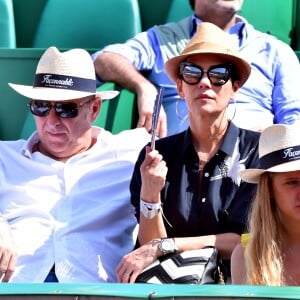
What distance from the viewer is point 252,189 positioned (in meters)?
3.57

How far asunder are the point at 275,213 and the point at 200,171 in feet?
1.62

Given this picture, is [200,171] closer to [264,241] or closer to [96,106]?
[264,241]

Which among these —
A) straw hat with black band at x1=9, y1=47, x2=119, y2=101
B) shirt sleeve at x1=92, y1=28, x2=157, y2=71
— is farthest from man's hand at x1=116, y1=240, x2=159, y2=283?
shirt sleeve at x1=92, y1=28, x2=157, y2=71

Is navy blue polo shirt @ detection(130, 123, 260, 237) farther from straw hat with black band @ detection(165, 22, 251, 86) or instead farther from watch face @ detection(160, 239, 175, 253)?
straw hat with black band @ detection(165, 22, 251, 86)

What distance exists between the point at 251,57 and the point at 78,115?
1.09 metres

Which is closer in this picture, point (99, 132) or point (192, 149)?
point (192, 149)

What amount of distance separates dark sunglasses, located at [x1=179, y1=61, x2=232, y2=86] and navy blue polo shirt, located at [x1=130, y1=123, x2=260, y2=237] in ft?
0.65

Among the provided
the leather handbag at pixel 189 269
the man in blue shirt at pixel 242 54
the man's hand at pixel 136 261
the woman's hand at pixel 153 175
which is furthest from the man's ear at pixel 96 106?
the leather handbag at pixel 189 269

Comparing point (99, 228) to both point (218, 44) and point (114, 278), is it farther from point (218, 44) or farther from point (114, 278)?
point (218, 44)

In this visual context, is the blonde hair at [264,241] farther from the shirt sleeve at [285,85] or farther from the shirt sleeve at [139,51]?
the shirt sleeve at [139,51]

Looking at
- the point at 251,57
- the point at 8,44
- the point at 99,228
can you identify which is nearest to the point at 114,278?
the point at 99,228

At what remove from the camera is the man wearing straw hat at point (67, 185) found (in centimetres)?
374

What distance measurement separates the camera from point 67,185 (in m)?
3.92

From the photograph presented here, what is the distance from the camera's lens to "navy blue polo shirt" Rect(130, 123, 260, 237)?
3.56 m
